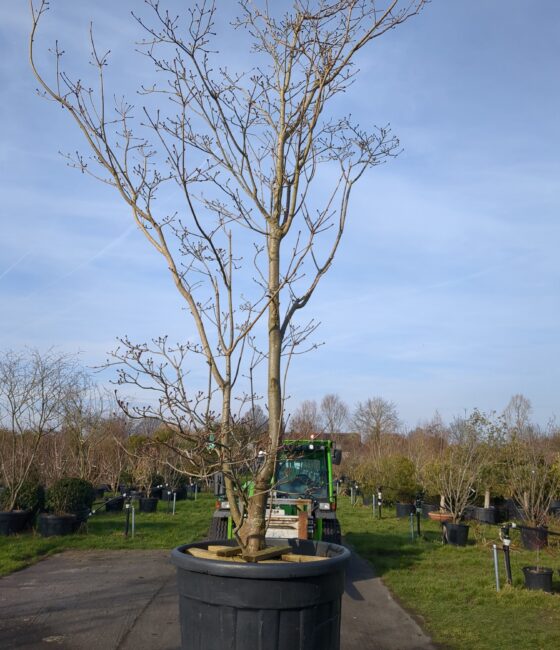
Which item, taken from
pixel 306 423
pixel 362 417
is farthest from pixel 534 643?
pixel 362 417

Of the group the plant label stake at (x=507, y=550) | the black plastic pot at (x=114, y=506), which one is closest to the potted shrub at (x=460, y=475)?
the plant label stake at (x=507, y=550)

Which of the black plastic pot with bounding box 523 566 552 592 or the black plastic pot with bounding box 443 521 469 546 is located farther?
the black plastic pot with bounding box 443 521 469 546

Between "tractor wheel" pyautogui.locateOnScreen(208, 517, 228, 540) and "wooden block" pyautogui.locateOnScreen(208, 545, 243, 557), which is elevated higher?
"wooden block" pyautogui.locateOnScreen(208, 545, 243, 557)

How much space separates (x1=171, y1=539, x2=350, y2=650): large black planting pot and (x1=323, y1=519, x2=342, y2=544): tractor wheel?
674 centimetres

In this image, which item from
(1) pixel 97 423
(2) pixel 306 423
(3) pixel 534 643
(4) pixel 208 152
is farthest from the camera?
(1) pixel 97 423

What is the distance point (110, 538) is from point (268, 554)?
994cm

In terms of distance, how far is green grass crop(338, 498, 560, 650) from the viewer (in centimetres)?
614

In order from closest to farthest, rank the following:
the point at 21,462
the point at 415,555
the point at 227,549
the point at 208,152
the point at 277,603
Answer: the point at 277,603, the point at 227,549, the point at 208,152, the point at 415,555, the point at 21,462

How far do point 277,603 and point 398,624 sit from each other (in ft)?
14.3

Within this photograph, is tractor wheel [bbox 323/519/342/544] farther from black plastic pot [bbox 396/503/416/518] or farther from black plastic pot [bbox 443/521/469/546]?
black plastic pot [bbox 396/503/416/518]

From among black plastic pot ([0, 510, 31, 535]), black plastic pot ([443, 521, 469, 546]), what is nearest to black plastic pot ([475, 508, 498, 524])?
black plastic pot ([443, 521, 469, 546])

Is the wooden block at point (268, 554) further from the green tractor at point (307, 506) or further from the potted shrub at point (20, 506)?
the potted shrub at point (20, 506)

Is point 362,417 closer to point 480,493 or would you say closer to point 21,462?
point 480,493

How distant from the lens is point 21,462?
42.6ft
